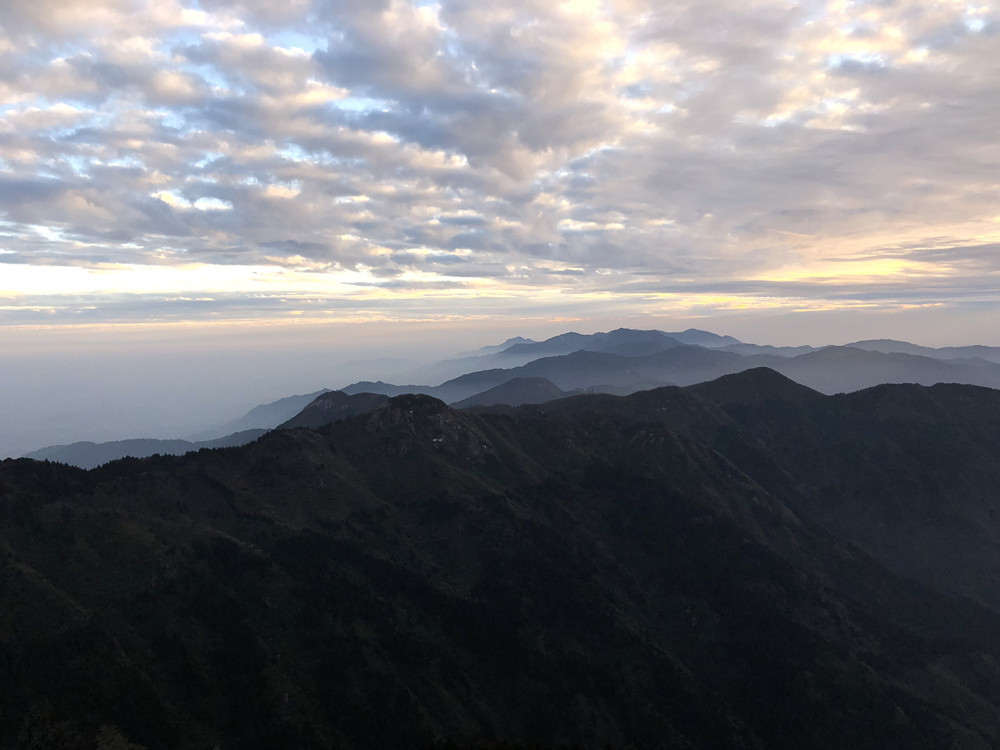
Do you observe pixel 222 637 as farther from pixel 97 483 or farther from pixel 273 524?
pixel 97 483

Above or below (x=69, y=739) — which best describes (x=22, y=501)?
above

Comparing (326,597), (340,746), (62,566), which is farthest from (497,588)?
(62,566)

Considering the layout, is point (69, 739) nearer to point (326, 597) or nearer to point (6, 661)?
point (6, 661)

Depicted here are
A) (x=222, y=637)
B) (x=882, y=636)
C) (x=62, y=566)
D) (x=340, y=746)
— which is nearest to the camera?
(x=340, y=746)

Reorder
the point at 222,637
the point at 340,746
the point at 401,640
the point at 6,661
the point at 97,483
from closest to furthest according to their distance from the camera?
the point at 6,661
the point at 340,746
the point at 222,637
the point at 401,640
the point at 97,483

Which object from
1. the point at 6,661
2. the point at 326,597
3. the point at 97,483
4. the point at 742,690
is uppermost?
the point at 97,483

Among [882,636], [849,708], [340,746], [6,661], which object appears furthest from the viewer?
[882,636]

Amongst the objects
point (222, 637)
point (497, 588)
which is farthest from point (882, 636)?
point (222, 637)

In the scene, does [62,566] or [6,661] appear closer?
[6,661]

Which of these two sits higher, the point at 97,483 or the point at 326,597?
the point at 97,483
